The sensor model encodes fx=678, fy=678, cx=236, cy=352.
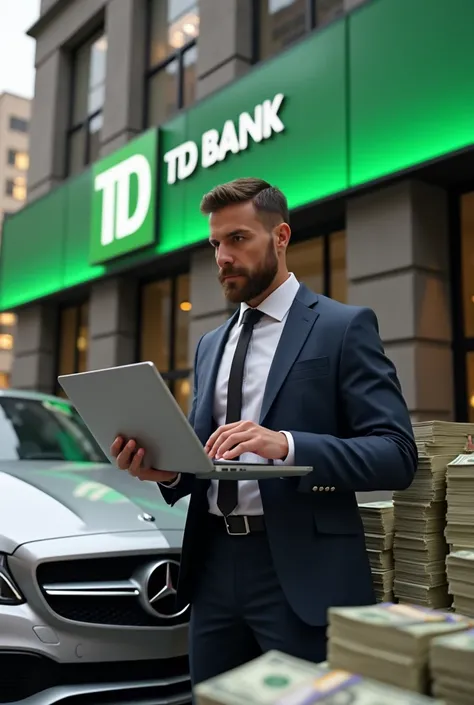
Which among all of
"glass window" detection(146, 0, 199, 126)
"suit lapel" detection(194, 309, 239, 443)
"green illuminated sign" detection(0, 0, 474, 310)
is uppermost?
"glass window" detection(146, 0, 199, 126)

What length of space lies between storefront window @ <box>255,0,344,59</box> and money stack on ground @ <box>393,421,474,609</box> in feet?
23.3

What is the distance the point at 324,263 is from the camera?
7633 mm

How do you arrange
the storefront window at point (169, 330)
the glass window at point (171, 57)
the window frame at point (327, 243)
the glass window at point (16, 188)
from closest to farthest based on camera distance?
1. the window frame at point (327, 243)
2. the storefront window at point (169, 330)
3. the glass window at point (171, 57)
4. the glass window at point (16, 188)

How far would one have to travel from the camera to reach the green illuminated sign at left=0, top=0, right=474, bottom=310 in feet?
18.9

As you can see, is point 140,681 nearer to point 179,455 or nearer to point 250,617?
point 250,617

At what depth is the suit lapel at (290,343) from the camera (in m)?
1.91

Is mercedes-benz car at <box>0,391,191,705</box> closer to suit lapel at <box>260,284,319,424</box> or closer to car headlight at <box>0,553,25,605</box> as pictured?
car headlight at <box>0,553,25,605</box>

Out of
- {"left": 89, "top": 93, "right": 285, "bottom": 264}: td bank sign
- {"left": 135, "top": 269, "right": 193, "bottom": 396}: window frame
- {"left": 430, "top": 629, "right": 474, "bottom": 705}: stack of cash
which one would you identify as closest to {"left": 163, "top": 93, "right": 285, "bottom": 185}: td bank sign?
{"left": 89, "top": 93, "right": 285, "bottom": 264}: td bank sign

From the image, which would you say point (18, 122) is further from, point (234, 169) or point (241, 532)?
point (241, 532)

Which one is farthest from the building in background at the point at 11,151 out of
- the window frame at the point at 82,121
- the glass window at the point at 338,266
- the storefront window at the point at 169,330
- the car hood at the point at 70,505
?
the car hood at the point at 70,505

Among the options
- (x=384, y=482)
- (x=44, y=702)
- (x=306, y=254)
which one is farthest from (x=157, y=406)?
(x=306, y=254)

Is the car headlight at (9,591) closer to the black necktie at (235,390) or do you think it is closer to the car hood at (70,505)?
the car hood at (70,505)

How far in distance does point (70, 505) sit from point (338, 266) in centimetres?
497

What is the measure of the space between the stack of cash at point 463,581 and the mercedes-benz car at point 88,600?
4.71 feet
